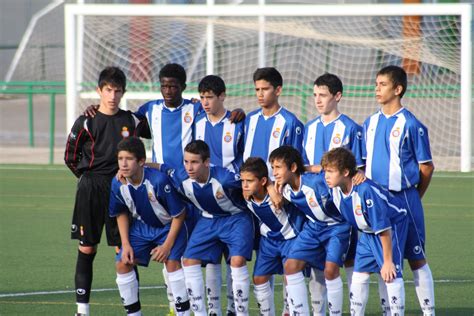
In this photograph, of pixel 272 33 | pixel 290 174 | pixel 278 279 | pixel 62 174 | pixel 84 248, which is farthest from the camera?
pixel 272 33

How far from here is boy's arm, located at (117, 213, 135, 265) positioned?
643cm

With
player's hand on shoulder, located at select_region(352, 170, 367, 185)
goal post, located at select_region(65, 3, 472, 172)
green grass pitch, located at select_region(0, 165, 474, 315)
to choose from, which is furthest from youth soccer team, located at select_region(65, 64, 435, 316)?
goal post, located at select_region(65, 3, 472, 172)

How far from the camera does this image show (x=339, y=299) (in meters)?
6.25

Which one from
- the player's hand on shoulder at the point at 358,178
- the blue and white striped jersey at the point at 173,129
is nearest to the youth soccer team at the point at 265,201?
the player's hand on shoulder at the point at 358,178

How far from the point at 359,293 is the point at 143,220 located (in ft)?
4.98

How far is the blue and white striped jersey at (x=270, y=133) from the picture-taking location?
6.87 meters

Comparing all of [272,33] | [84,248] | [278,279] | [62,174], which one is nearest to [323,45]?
[272,33]

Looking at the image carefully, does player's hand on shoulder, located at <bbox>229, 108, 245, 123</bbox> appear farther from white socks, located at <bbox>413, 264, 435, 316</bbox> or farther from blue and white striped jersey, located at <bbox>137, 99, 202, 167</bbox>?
white socks, located at <bbox>413, 264, 435, 316</bbox>

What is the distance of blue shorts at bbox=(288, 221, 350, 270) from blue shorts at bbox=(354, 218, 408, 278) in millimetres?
142

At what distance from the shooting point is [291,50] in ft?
56.0

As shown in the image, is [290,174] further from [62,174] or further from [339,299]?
[62,174]

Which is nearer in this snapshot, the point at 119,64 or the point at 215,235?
the point at 215,235

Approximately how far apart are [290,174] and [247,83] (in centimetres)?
1063

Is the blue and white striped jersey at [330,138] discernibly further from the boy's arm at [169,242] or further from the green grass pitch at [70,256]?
the green grass pitch at [70,256]
